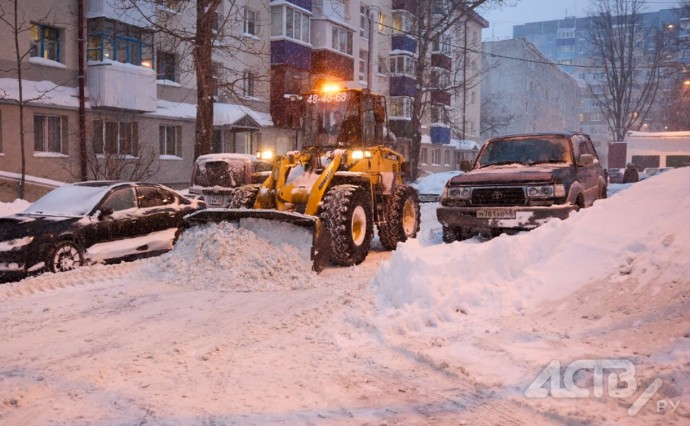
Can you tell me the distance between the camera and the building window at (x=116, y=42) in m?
20.3

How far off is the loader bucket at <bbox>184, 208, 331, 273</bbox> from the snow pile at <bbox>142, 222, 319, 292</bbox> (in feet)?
0.36

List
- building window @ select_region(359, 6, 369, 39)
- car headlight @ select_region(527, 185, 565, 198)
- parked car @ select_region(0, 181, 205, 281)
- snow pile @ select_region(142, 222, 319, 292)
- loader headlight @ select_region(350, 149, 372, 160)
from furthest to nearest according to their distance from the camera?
building window @ select_region(359, 6, 369, 39), loader headlight @ select_region(350, 149, 372, 160), car headlight @ select_region(527, 185, 565, 198), parked car @ select_region(0, 181, 205, 281), snow pile @ select_region(142, 222, 319, 292)

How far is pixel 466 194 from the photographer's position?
908 cm

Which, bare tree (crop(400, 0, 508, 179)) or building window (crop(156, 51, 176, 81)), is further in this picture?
bare tree (crop(400, 0, 508, 179))

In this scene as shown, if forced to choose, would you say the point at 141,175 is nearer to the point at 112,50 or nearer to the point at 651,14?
the point at 112,50

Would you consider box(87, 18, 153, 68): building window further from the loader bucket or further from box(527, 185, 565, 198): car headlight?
box(527, 185, 565, 198): car headlight

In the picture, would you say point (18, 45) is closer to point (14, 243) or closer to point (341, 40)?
point (14, 243)

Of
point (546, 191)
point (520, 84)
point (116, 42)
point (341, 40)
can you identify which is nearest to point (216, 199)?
point (546, 191)

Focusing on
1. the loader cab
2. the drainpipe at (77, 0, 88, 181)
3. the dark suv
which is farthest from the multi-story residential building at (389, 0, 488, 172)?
the dark suv

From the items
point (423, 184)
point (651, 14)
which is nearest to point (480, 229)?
point (423, 184)

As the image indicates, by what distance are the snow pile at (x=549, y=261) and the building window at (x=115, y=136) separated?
16106 millimetres

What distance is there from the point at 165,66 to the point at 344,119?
1594 centimetres

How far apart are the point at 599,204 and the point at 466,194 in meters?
2.45

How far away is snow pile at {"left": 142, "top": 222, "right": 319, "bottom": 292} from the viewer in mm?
7773
